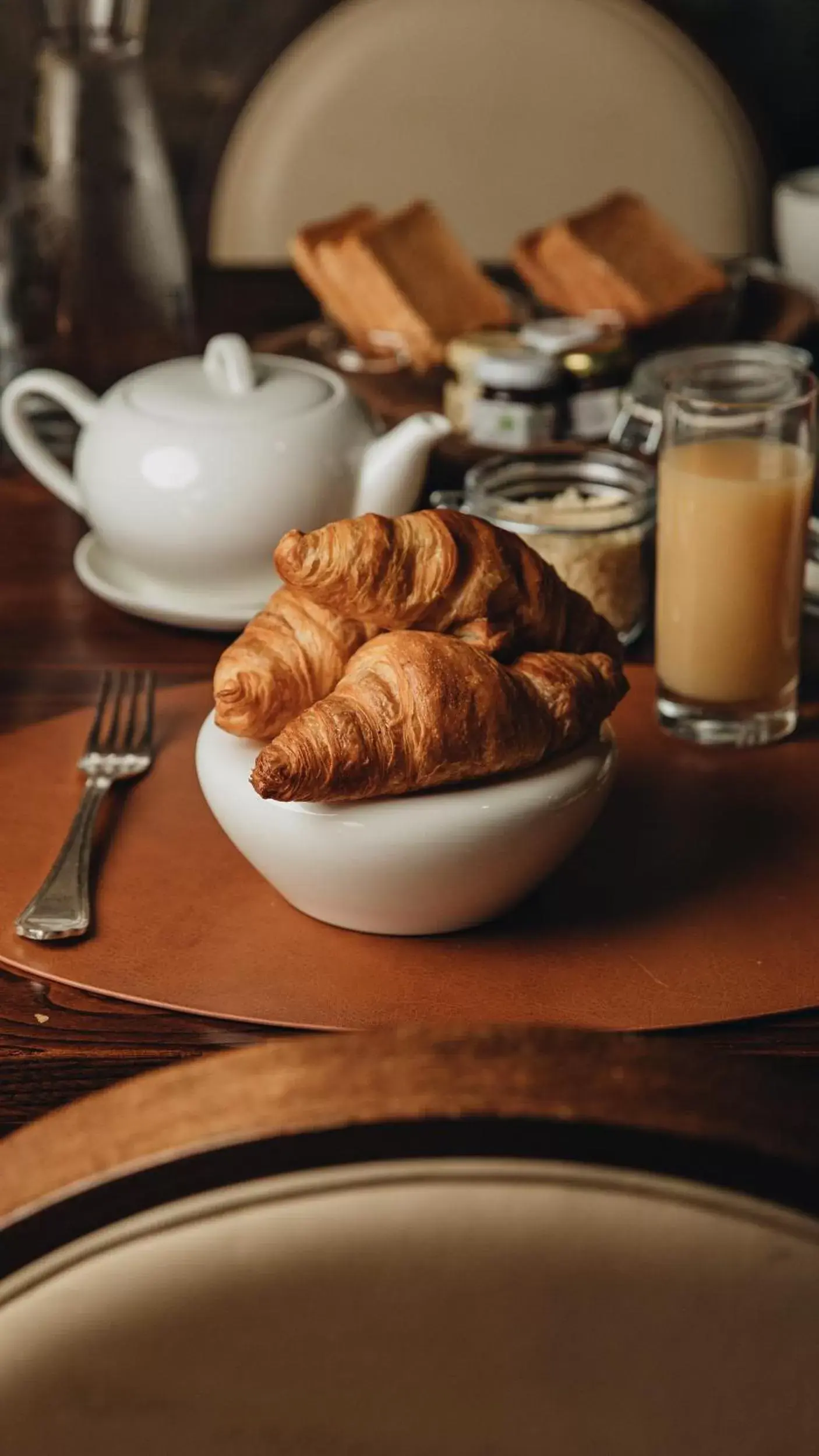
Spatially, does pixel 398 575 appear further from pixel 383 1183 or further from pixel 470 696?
pixel 383 1183

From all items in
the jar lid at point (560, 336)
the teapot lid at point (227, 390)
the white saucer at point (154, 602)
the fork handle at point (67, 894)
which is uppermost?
the teapot lid at point (227, 390)

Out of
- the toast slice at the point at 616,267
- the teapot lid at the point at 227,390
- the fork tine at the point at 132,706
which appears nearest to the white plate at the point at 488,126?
the toast slice at the point at 616,267

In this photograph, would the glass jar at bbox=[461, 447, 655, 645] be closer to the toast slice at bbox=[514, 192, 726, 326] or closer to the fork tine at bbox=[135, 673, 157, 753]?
the fork tine at bbox=[135, 673, 157, 753]

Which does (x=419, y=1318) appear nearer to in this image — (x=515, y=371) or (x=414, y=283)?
(x=515, y=371)

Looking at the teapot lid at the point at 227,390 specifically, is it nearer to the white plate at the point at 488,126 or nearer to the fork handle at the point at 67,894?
the fork handle at the point at 67,894

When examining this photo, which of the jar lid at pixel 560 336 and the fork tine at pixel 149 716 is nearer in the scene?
the fork tine at pixel 149 716

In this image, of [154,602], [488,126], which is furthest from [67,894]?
[488,126]

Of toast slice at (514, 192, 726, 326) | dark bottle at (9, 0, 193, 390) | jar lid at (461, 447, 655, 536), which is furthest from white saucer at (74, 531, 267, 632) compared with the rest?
toast slice at (514, 192, 726, 326)
